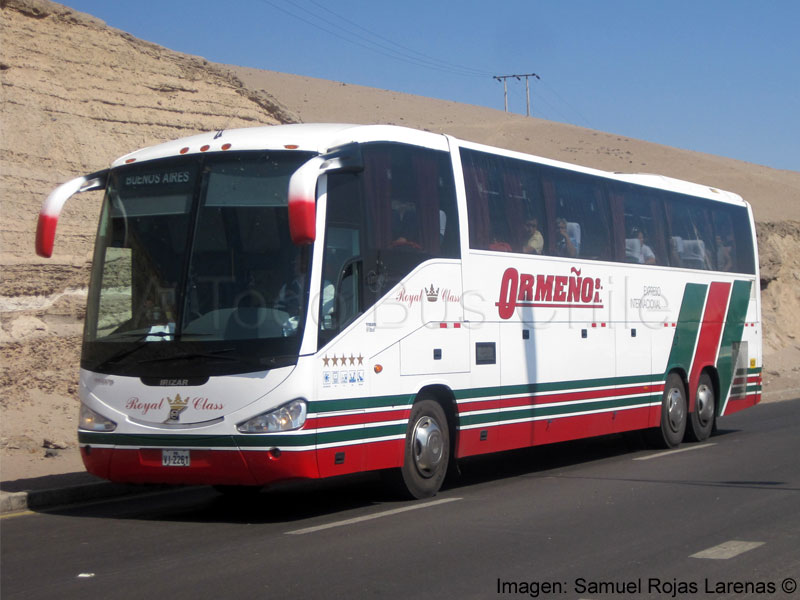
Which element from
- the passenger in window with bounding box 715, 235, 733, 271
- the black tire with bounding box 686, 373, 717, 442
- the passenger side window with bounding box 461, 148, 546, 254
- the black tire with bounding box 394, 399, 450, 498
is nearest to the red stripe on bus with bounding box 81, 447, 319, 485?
the black tire with bounding box 394, 399, 450, 498

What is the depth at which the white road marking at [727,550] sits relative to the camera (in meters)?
7.30

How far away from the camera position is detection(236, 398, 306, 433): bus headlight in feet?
28.2

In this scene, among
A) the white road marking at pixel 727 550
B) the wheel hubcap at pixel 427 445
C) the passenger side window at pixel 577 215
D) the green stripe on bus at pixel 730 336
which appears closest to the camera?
the white road marking at pixel 727 550

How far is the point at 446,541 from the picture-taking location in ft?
26.1

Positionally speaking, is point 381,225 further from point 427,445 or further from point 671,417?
point 671,417

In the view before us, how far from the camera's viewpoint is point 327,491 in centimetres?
1123

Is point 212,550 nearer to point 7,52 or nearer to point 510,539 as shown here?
point 510,539

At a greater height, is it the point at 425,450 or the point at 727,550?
the point at 425,450

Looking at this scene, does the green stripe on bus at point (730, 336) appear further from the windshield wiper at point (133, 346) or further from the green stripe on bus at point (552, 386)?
the windshield wiper at point (133, 346)

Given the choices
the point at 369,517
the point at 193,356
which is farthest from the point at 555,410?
the point at 193,356

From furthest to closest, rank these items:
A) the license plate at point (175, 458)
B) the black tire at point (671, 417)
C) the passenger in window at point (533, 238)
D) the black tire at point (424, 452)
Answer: the black tire at point (671, 417) < the passenger in window at point (533, 238) < the black tire at point (424, 452) < the license plate at point (175, 458)

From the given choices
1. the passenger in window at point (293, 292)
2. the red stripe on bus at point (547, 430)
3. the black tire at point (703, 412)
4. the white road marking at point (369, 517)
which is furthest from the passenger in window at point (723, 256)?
the passenger in window at point (293, 292)

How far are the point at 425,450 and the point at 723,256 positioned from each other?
8322 mm

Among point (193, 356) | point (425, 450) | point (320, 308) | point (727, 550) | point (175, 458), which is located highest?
point (320, 308)
